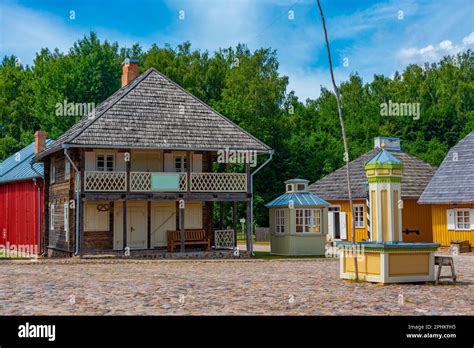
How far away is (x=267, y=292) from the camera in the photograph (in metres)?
14.7

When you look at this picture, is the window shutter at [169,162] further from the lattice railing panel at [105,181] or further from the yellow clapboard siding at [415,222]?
the yellow clapboard siding at [415,222]

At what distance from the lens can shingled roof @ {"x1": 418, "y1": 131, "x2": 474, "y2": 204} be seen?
104 ft

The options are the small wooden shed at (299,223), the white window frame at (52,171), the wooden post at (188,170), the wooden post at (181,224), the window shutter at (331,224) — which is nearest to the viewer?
the wooden post at (181,224)

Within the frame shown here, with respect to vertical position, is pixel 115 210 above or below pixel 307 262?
above

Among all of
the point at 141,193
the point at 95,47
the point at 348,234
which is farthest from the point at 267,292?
the point at 95,47

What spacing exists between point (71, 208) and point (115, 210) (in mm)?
1749

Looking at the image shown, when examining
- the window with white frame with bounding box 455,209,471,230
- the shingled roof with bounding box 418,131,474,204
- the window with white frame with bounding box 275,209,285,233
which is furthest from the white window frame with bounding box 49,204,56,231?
the window with white frame with bounding box 455,209,471,230

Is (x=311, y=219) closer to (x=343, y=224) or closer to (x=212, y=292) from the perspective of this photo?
(x=343, y=224)

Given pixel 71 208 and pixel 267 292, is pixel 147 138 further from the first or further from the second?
pixel 267 292

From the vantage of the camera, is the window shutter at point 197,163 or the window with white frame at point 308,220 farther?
the window shutter at point 197,163

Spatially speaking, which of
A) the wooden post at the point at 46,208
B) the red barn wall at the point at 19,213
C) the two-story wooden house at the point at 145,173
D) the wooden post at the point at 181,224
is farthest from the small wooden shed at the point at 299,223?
the red barn wall at the point at 19,213

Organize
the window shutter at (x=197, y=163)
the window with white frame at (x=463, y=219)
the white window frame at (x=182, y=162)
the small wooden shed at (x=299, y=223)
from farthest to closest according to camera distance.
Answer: the window with white frame at (x=463, y=219)
the window shutter at (x=197, y=163)
the small wooden shed at (x=299, y=223)
the white window frame at (x=182, y=162)

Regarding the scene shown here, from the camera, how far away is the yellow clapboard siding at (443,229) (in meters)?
31.7

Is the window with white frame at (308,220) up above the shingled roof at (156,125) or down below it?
below
